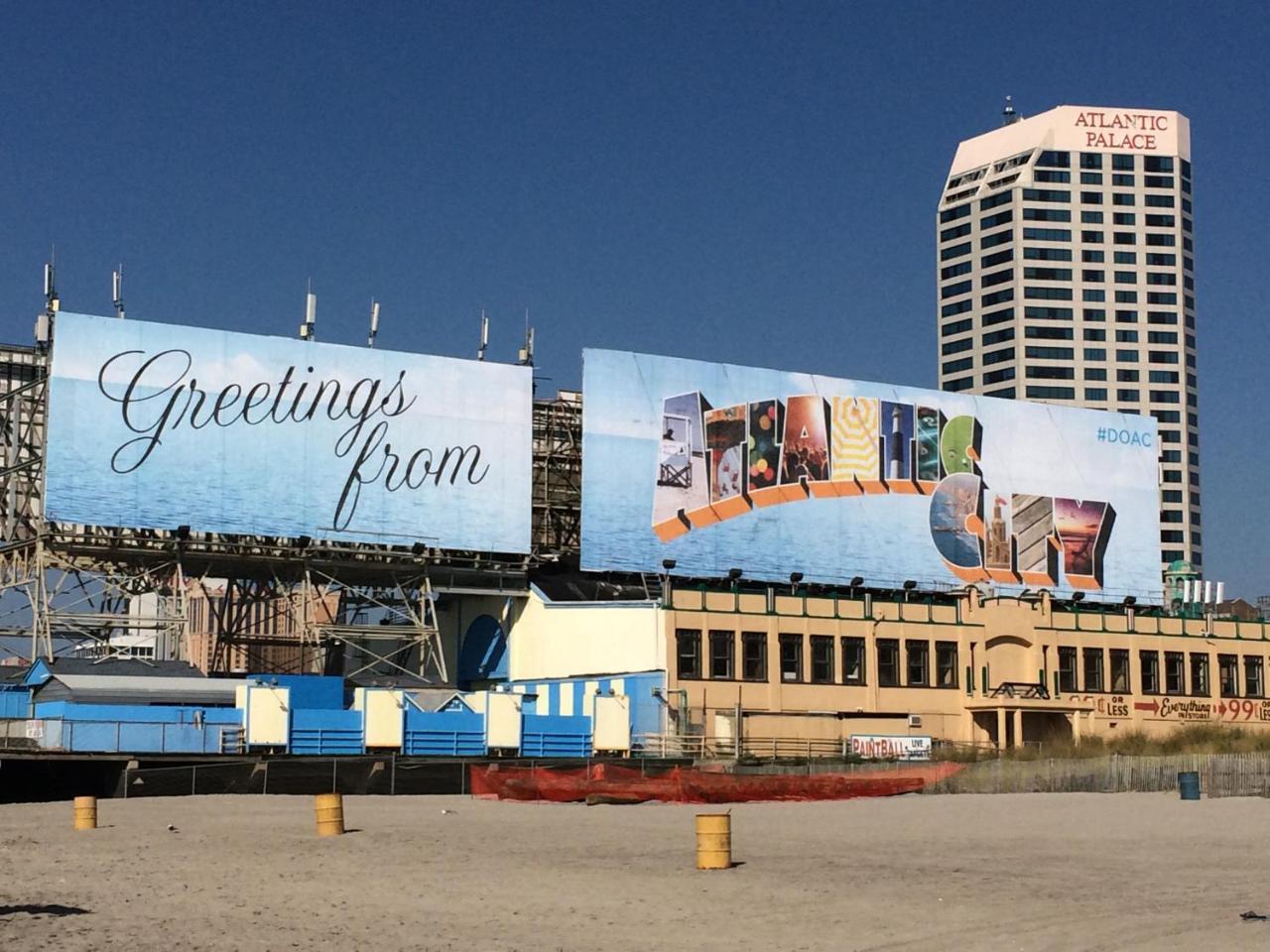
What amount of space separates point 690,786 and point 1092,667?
39532mm

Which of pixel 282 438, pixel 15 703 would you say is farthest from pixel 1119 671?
pixel 15 703

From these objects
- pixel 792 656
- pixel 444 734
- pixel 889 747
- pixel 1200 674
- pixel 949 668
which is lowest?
pixel 889 747

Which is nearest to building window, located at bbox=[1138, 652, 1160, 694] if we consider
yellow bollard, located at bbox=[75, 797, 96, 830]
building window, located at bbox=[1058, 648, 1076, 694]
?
building window, located at bbox=[1058, 648, 1076, 694]

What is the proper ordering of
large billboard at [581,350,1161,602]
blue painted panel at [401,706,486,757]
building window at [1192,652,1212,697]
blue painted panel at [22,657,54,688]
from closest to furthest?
blue painted panel at [401,706,486,757]
blue painted panel at [22,657,54,688]
large billboard at [581,350,1161,602]
building window at [1192,652,1212,697]

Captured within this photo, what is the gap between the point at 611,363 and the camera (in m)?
81.4

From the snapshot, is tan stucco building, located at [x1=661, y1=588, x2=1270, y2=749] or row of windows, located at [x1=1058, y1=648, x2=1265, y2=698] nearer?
tan stucco building, located at [x1=661, y1=588, x2=1270, y2=749]

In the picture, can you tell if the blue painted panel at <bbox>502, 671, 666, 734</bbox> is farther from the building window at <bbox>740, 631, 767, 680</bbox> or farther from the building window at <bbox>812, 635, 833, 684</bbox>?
the building window at <bbox>812, 635, 833, 684</bbox>

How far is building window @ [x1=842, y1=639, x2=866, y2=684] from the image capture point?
78188 millimetres

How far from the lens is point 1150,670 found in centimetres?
8669

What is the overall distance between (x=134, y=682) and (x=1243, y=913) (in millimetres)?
53486

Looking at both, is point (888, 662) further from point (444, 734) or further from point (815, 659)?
point (444, 734)

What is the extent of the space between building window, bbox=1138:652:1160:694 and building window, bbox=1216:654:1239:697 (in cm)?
376

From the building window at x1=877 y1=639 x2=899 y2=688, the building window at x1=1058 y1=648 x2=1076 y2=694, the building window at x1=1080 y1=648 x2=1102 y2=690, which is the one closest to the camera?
the building window at x1=877 y1=639 x2=899 y2=688

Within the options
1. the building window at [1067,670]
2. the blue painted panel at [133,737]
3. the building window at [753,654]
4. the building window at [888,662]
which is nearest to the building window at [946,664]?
the building window at [888,662]
